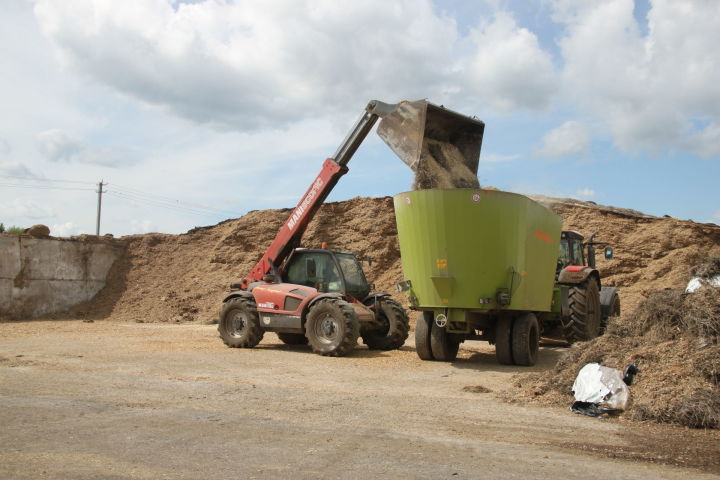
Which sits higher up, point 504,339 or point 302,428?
point 504,339

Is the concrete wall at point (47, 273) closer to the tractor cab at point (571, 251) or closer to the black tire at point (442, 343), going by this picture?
the black tire at point (442, 343)

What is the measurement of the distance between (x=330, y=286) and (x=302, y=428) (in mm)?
6471

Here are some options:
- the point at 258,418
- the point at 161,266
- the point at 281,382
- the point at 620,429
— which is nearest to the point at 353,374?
the point at 281,382

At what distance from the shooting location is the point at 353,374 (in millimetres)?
9336

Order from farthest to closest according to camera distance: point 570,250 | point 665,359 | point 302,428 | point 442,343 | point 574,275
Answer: point 570,250 < point 574,275 < point 442,343 < point 665,359 < point 302,428

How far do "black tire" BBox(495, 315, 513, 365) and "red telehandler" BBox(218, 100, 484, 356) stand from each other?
222 cm

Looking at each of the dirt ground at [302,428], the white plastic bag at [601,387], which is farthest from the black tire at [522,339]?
the white plastic bag at [601,387]

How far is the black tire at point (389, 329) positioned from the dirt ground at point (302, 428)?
1968 mm

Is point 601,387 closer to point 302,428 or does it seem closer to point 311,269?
point 302,428

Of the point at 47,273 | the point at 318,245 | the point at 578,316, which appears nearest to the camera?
the point at 578,316

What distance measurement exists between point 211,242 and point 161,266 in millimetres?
2185

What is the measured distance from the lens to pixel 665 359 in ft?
23.8

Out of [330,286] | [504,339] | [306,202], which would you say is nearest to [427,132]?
[306,202]

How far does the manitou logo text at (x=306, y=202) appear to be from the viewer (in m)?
13.0
